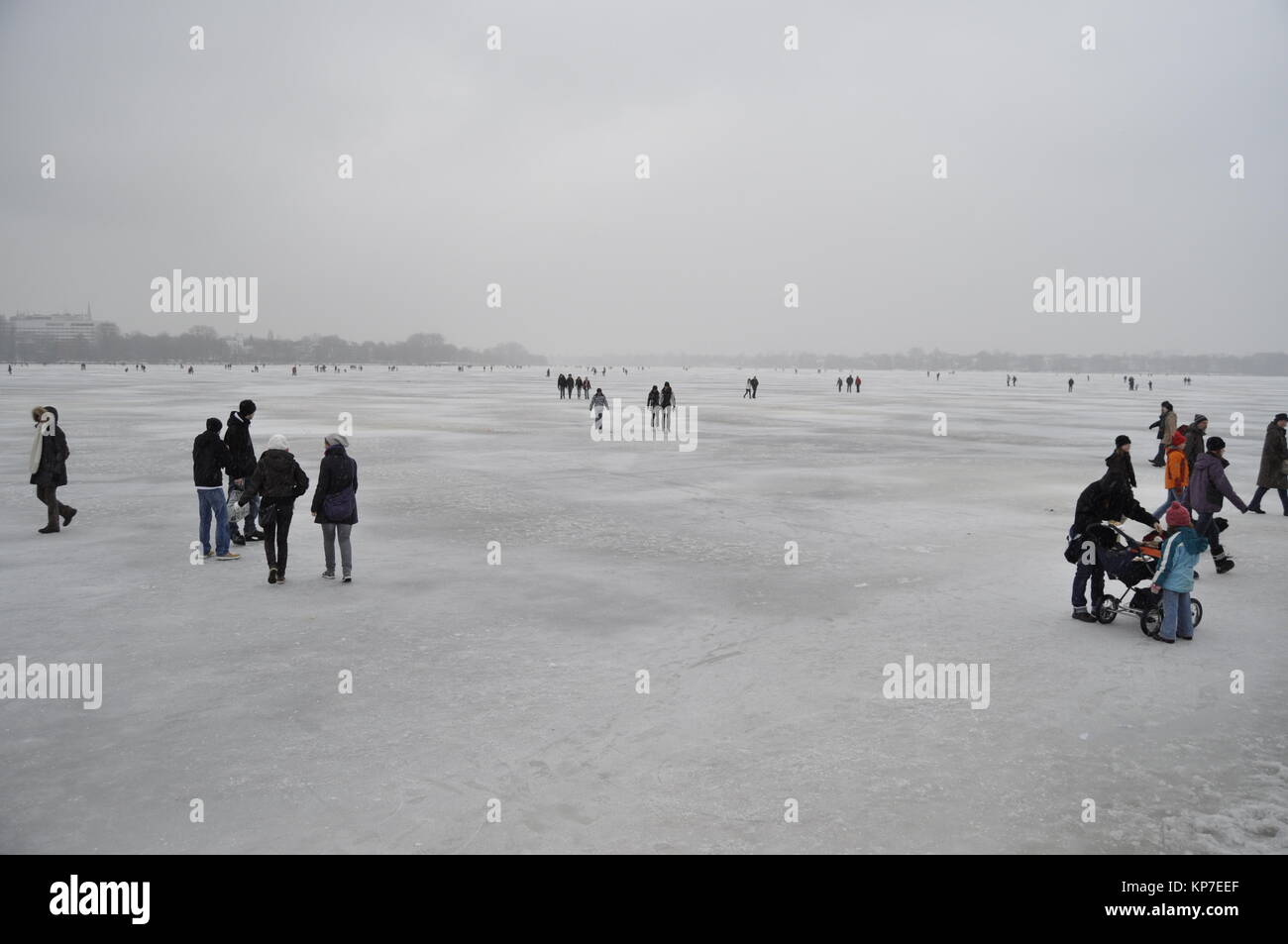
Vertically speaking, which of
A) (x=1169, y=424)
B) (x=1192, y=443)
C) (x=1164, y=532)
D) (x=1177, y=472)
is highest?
(x=1169, y=424)

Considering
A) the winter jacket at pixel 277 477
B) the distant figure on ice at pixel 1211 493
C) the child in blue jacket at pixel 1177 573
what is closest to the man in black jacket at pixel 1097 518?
the child in blue jacket at pixel 1177 573


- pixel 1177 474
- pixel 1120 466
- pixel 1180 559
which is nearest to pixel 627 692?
pixel 1180 559

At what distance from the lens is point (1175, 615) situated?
7258 millimetres

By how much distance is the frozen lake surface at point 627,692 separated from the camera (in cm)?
422

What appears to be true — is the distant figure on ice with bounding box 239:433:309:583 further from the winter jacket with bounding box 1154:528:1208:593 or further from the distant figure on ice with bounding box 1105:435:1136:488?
the winter jacket with bounding box 1154:528:1208:593

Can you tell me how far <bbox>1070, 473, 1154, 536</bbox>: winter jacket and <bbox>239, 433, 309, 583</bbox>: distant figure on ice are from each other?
846 cm

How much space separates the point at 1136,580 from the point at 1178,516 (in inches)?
36.2

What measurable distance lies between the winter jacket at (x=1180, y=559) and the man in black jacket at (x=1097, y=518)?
2.02 ft

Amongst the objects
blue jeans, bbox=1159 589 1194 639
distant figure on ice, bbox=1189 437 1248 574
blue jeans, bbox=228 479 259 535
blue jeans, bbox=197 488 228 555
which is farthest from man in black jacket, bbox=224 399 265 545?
distant figure on ice, bbox=1189 437 1248 574

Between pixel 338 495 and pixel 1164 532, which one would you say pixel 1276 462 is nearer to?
pixel 1164 532

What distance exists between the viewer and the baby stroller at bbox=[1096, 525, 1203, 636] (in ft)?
24.4

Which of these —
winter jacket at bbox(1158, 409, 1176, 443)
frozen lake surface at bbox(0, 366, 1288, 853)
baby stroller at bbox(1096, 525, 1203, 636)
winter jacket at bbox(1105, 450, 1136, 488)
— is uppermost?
winter jacket at bbox(1158, 409, 1176, 443)

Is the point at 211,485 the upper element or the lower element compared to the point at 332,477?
lower
